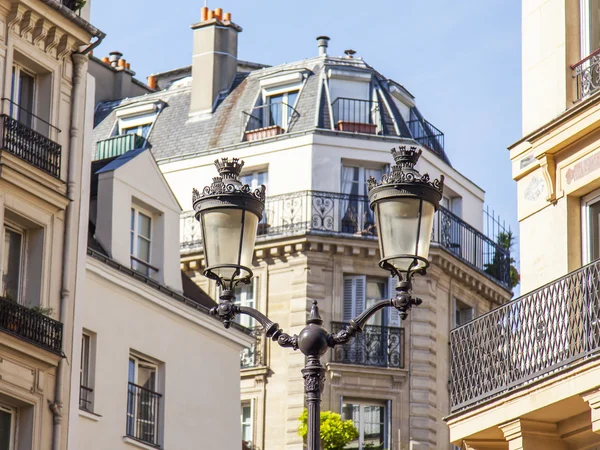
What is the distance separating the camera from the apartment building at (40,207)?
24688mm

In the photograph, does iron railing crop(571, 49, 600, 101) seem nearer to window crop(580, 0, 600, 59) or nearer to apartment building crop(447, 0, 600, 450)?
apartment building crop(447, 0, 600, 450)

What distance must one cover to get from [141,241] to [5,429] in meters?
5.60

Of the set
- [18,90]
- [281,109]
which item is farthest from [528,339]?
[281,109]

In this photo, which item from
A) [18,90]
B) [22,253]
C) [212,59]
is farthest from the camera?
[212,59]

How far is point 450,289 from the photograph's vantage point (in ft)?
128

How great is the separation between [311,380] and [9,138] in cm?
1162

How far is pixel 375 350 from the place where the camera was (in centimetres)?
3756

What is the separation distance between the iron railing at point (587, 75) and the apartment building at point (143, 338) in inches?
367

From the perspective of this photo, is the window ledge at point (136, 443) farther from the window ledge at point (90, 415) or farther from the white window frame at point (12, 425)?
the white window frame at point (12, 425)

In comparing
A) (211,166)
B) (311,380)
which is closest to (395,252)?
(311,380)

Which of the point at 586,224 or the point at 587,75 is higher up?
the point at 587,75

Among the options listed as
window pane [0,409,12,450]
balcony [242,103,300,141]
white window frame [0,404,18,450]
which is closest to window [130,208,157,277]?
white window frame [0,404,18,450]

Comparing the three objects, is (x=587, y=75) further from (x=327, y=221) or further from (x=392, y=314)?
(x=327, y=221)

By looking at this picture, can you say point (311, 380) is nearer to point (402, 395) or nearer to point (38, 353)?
point (38, 353)
